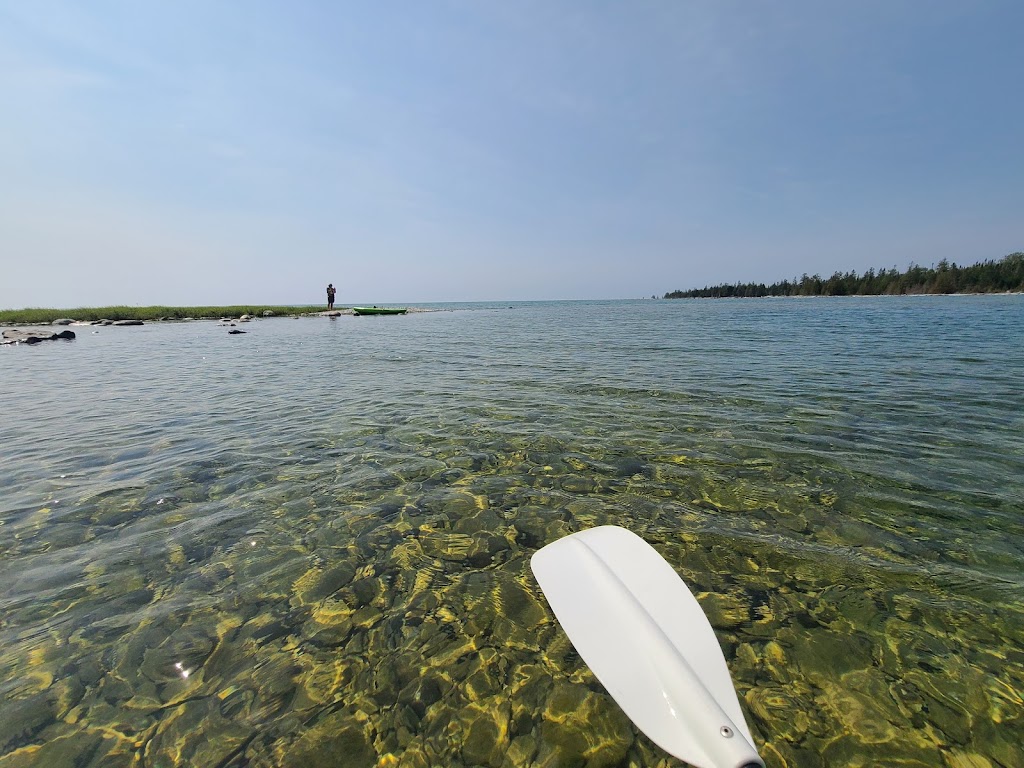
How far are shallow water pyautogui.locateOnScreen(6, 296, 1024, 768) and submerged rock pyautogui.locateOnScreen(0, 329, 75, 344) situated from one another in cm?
2712

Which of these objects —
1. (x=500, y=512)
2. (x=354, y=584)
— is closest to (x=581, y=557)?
(x=500, y=512)

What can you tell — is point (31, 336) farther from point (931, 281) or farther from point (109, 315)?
point (931, 281)

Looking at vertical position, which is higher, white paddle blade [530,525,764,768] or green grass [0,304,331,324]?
green grass [0,304,331,324]

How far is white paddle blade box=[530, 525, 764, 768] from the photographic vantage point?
2.44m

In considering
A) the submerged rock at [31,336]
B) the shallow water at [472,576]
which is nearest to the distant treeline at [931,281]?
the shallow water at [472,576]

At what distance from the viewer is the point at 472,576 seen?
13.9 ft

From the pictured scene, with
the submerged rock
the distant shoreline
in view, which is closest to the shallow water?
the submerged rock

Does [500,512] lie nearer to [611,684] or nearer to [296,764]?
[611,684]

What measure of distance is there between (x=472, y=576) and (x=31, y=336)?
130 feet

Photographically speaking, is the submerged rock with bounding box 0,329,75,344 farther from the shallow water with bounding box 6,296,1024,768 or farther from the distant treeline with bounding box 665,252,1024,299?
the distant treeline with bounding box 665,252,1024,299

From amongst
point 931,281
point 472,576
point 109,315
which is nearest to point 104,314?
point 109,315

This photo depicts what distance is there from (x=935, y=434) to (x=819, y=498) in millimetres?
4348

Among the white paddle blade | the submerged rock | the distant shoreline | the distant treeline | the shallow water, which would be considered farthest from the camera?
the distant treeline

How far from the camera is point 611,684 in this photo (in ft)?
9.14
